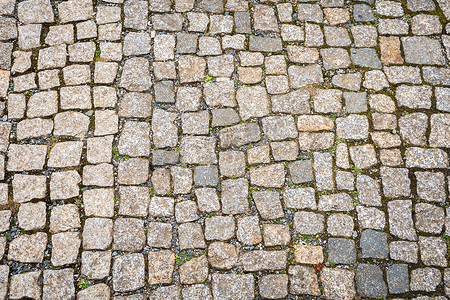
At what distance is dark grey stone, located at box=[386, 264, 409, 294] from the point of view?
11.6 feet

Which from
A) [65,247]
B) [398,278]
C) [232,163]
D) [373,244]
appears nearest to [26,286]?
[65,247]

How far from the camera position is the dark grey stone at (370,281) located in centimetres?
354

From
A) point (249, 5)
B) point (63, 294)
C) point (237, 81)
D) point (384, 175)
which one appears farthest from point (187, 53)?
point (63, 294)

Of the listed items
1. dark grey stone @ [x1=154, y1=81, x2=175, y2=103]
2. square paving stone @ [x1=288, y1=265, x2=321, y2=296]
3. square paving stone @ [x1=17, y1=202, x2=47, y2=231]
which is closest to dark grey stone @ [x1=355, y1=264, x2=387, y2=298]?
square paving stone @ [x1=288, y1=265, x2=321, y2=296]

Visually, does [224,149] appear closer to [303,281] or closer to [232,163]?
[232,163]

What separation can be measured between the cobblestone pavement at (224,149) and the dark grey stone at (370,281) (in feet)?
0.05

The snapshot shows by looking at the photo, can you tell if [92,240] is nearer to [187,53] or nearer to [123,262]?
[123,262]

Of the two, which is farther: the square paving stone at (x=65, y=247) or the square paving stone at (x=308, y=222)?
the square paving stone at (x=308, y=222)

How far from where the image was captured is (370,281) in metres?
3.57

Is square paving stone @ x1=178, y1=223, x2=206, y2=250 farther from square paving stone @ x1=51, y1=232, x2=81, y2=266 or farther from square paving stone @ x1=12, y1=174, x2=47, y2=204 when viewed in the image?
square paving stone @ x1=12, y1=174, x2=47, y2=204

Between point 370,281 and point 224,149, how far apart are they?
209 centimetres

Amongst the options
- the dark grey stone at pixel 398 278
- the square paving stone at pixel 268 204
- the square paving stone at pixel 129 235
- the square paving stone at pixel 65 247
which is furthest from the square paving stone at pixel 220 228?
the dark grey stone at pixel 398 278

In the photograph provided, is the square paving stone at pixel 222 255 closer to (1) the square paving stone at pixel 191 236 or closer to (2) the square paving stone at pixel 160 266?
(1) the square paving stone at pixel 191 236

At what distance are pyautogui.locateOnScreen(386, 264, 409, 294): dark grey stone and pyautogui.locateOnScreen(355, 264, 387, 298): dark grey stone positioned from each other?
75 millimetres
